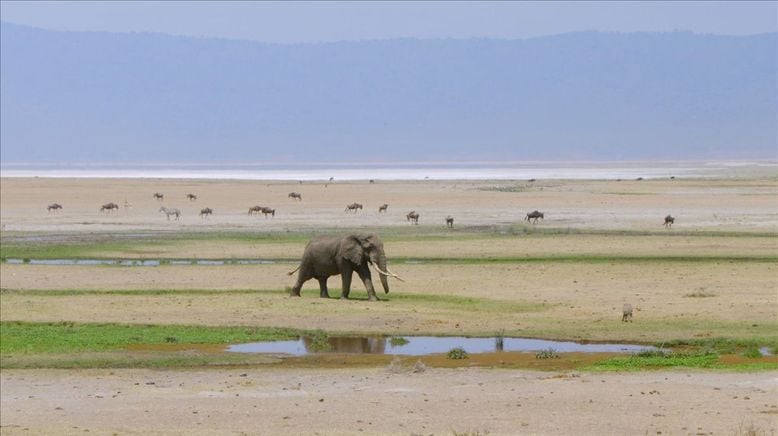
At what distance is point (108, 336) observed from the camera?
25.3 meters

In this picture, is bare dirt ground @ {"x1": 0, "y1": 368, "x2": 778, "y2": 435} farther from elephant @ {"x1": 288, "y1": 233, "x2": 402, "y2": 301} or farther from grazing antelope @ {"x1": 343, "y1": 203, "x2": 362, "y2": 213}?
grazing antelope @ {"x1": 343, "y1": 203, "x2": 362, "y2": 213}

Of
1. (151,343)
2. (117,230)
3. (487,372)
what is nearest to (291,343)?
(151,343)

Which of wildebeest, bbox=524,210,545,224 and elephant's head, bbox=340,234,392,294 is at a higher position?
wildebeest, bbox=524,210,545,224

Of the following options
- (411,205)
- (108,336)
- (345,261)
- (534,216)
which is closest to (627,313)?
(345,261)

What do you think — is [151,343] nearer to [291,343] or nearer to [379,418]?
[291,343]

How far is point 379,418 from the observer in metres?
17.7

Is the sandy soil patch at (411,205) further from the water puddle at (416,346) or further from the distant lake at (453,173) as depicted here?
the distant lake at (453,173)

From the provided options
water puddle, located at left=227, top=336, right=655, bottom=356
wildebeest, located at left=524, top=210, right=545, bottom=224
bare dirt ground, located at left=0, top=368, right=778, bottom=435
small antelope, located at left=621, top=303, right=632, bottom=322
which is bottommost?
bare dirt ground, located at left=0, top=368, right=778, bottom=435

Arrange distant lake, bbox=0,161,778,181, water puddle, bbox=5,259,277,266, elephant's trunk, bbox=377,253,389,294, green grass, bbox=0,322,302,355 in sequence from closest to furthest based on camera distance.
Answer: green grass, bbox=0,322,302,355, elephant's trunk, bbox=377,253,389,294, water puddle, bbox=5,259,277,266, distant lake, bbox=0,161,778,181

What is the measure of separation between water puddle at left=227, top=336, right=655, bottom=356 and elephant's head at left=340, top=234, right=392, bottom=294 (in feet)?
16.8

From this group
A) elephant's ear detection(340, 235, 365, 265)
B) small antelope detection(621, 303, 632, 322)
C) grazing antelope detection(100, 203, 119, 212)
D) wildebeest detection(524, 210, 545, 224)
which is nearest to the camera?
small antelope detection(621, 303, 632, 322)

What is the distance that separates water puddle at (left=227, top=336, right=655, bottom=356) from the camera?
23.4 meters

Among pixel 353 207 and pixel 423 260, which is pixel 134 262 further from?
pixel 353 207

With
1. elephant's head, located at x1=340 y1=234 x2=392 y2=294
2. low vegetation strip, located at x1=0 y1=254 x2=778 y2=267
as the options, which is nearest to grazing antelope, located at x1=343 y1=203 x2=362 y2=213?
low vegetation strip, located at x1=0 y1=254 x2=778 y2=267
